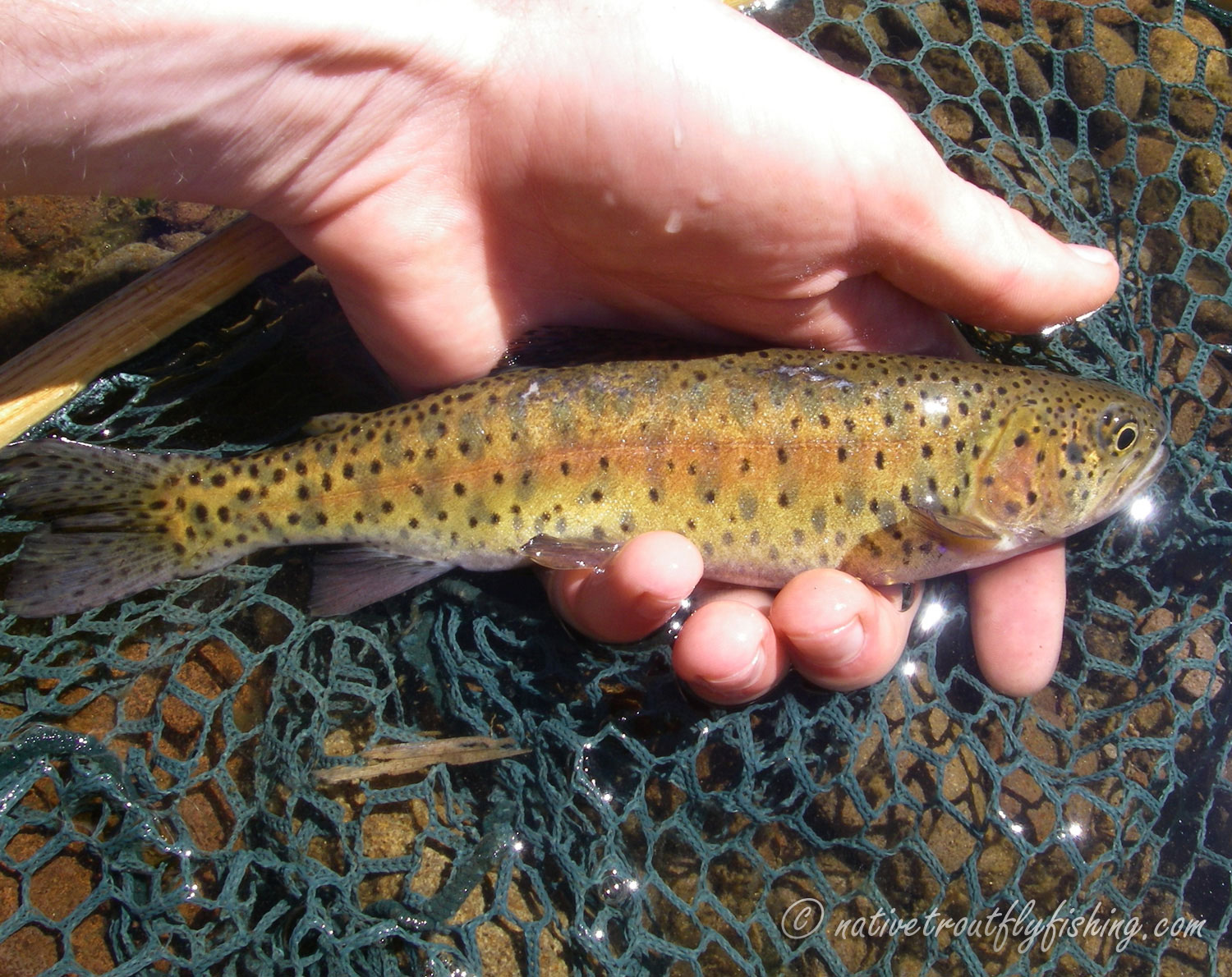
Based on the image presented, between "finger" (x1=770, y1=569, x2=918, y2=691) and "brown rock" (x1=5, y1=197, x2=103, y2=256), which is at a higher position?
"brown rock" (x1=5, y1=197, x2=103, y2=256)

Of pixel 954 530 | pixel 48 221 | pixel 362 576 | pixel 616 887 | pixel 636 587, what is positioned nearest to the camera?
pixel 636 587

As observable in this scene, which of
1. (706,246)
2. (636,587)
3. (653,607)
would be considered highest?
(706,246)

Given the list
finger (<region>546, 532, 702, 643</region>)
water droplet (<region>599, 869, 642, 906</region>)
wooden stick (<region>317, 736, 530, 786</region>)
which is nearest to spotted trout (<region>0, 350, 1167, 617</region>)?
finger (<region>546, 532, 702, 643</region>)

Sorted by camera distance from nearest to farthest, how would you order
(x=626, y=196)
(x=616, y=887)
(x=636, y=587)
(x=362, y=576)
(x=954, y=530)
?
(x=636, y=587)
(x=626, y=196)
(x=954, y=530)
(x=616, y=887)
(x=362, y=576)

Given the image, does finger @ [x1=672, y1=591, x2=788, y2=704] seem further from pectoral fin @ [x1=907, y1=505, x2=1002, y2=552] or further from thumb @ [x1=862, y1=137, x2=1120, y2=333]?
thumb @ [x1=862, y1=137, x2=1120, y2=333]

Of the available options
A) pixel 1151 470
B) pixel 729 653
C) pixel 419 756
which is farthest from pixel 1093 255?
pixel 419 756

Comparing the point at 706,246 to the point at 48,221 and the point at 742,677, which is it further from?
the point at 48,221

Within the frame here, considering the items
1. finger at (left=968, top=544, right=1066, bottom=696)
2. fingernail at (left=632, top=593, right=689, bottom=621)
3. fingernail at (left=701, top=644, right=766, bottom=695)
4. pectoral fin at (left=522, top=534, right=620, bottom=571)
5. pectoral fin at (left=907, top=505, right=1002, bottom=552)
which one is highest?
pectoral fin at (left=522, top=534, right=620, bottom=571)
